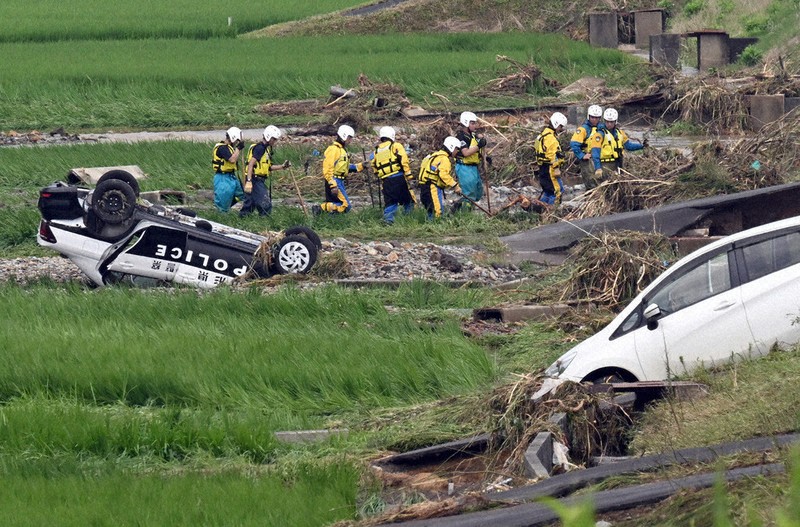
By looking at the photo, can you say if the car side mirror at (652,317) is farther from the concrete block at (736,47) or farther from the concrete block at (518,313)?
the concrete block at (736,47)

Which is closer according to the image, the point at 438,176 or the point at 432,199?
the point at 438,176

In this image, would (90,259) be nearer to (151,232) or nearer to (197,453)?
(151,232)

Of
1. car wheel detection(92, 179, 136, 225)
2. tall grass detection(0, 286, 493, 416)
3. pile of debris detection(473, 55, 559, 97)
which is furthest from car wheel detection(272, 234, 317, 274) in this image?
pile of debris detection(473, 55, 559, 97)

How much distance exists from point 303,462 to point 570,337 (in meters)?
3.98

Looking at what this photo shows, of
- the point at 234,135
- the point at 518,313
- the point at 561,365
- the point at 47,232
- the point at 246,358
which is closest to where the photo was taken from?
the point at 561,365

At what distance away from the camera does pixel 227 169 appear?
20.9 meters

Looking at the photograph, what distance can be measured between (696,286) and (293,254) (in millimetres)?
7024

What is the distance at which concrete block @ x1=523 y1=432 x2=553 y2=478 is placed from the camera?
8.36 m

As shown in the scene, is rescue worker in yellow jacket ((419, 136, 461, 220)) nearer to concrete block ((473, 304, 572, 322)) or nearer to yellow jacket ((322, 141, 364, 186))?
yellow jacket ((322, 141, 364, 186))

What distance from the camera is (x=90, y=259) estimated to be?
16.3 metres

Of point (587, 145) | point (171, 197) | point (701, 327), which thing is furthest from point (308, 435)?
point (171, 197)

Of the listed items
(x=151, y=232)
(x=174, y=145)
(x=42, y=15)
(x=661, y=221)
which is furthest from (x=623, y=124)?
(x=42, y=15)

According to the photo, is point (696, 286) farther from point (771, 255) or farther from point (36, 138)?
point (36, 138)

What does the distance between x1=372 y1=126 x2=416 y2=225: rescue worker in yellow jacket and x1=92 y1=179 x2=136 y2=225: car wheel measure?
5.26 metres
